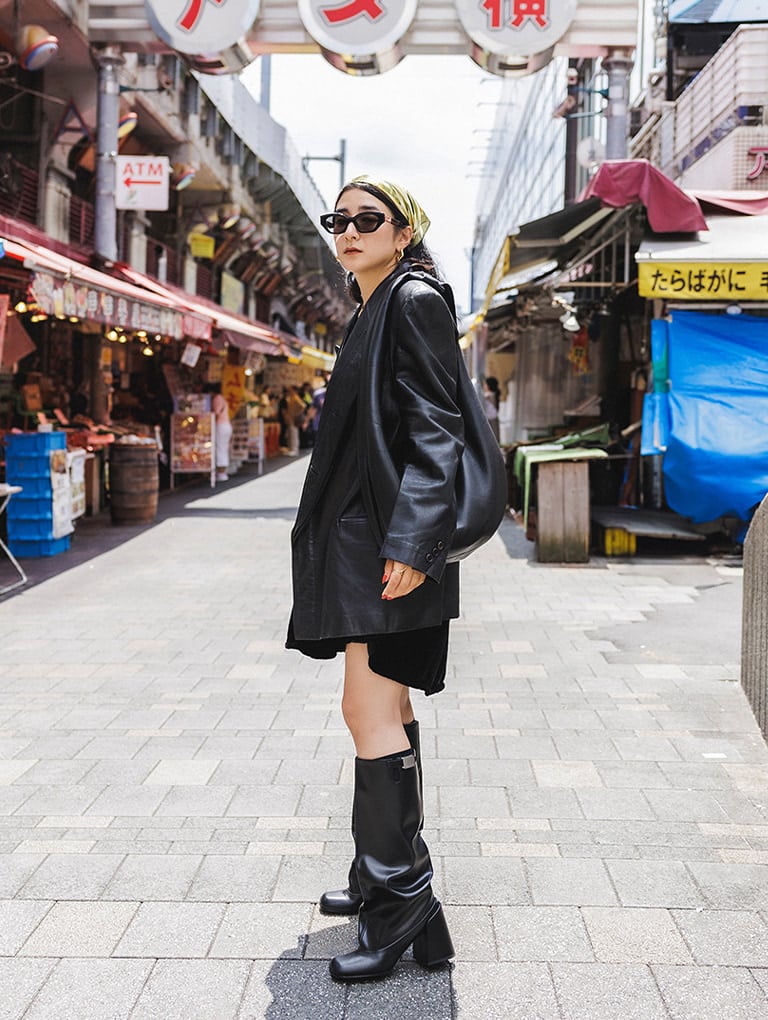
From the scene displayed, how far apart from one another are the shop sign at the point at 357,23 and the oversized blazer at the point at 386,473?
11.9 metres

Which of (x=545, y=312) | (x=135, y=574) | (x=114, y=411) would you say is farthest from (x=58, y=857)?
(x=114, y=411)

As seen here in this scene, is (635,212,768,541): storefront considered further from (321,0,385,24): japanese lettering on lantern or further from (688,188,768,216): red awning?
(321,0,385,24): japanese lettering on lantern

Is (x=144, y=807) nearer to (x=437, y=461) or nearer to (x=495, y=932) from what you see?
(x=495, y=932)

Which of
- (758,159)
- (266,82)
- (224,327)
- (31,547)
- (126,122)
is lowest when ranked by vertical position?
(31,547)

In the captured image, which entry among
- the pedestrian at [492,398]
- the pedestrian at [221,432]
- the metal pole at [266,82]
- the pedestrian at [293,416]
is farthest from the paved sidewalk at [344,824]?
the metal pole at [266,82]

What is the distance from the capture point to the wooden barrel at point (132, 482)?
1300cm

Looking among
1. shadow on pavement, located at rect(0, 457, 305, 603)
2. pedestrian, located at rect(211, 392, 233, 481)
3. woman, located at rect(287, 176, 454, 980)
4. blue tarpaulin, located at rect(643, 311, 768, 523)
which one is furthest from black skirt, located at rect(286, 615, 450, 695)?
pedestrian, located at rect(211, 392, 233, 481)

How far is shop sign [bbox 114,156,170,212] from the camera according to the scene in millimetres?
14883

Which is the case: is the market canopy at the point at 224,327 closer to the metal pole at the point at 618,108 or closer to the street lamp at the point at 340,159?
the metal pole at the point at 618,108

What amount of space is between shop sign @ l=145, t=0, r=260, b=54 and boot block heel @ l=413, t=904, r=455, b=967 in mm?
12816

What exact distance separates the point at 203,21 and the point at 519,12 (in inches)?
154

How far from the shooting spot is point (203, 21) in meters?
13.6

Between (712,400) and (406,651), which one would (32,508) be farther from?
(406,651)

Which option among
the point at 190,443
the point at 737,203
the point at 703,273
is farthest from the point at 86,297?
the point at 190,443
